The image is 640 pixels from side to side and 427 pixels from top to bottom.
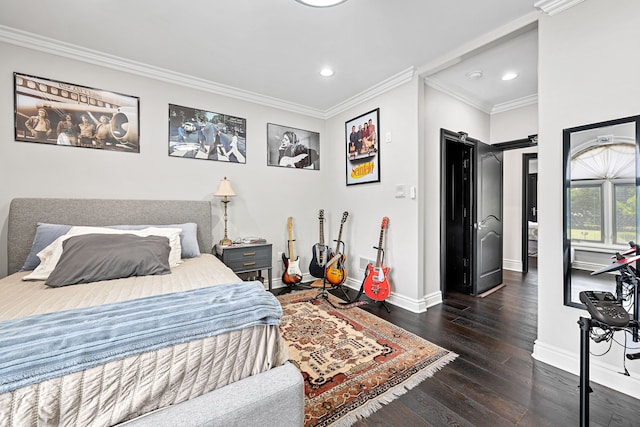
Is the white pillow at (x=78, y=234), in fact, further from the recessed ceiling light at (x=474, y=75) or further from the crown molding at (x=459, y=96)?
the recessed ceiling light at (x=474, y=75)

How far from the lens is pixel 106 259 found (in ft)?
6.09

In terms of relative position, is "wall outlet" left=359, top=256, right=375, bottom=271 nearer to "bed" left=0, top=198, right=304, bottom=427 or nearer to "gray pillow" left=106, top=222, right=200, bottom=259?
"gray pillow" left=106, top=222, right=200, bottom=259

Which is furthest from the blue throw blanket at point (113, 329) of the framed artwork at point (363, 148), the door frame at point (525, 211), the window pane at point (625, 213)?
the door frame at point (525, 211)

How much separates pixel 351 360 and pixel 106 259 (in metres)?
1.93

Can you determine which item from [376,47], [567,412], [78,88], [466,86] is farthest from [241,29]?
[567,412]

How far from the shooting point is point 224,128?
10.8ft

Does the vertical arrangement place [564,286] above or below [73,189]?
below

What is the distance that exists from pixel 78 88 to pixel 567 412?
178 inches

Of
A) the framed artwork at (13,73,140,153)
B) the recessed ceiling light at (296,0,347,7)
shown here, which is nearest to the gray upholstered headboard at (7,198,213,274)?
the framed artwork at (13,73,140,153)

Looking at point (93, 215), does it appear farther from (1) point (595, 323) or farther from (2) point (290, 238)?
(1) point (595, 323)

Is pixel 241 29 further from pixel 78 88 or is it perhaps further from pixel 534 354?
pixel 534 354

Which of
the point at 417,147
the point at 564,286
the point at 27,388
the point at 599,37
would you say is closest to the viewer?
the point at 27,388

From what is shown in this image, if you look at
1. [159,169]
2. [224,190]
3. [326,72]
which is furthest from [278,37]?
[159,169]

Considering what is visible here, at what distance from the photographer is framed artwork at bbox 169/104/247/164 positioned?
300 centimetres
